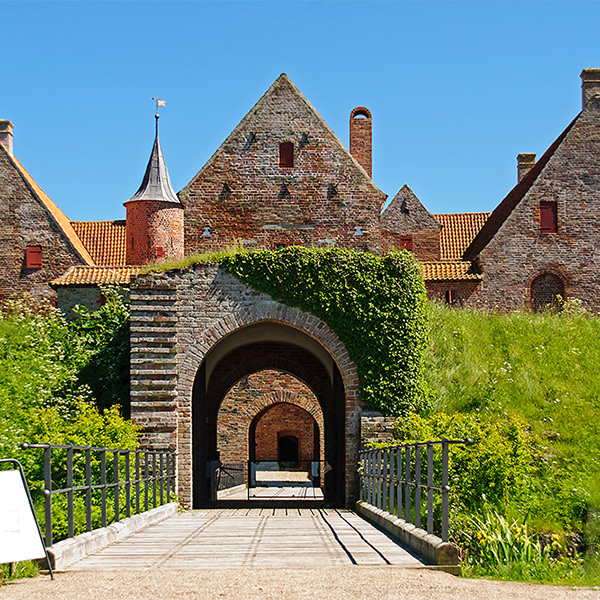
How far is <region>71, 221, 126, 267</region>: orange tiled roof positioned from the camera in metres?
31.4

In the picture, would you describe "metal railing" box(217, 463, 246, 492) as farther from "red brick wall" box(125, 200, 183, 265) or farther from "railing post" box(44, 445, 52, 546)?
"railing post" box(44, 445, 52, 546)

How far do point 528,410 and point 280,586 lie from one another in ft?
35.6

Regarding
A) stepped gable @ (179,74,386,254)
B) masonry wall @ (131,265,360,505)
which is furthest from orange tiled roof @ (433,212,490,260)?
masonry wall @ (131,265,360,505)

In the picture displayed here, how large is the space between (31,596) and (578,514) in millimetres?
9051

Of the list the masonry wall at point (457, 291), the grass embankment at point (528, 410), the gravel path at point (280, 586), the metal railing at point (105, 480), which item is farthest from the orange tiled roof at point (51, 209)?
the gravel path at point (280, 586)

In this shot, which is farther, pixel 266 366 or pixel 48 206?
pixel 48 206

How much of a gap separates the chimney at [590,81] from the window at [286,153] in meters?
11.3

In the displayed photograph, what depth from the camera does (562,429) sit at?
15.1m

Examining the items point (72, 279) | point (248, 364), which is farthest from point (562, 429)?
point (72, 279)

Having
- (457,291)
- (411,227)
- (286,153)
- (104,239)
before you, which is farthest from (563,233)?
(104,239)

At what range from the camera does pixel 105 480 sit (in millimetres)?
8633

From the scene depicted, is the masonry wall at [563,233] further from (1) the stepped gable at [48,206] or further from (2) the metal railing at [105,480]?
(2) the metal railing at [105,480]

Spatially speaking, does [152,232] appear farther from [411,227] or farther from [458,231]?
[458,231]

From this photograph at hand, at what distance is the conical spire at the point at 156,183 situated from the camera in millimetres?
24156
